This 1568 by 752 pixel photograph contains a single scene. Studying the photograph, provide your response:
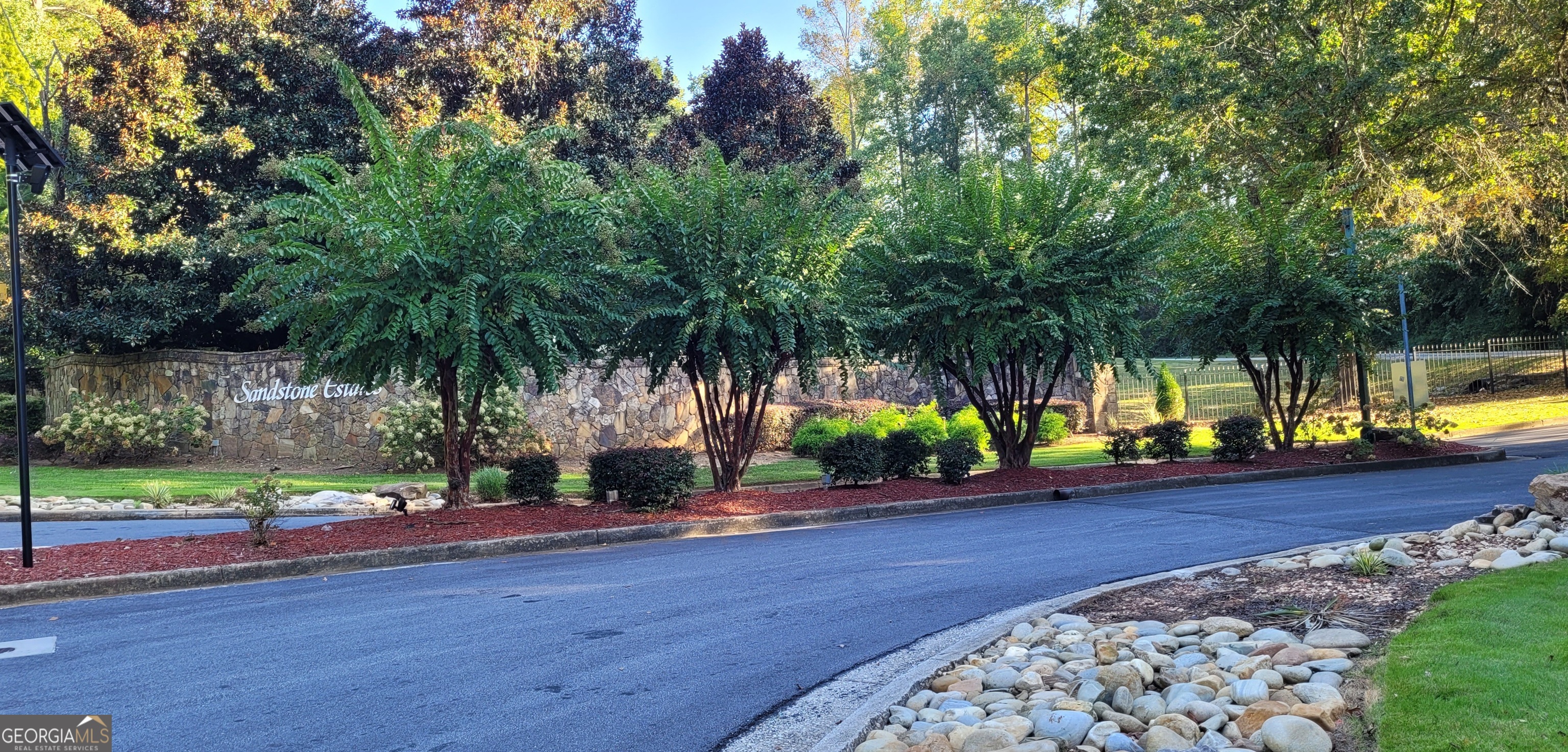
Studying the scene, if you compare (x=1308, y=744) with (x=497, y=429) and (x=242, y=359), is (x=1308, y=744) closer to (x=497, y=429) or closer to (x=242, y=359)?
(x=497, y=429)

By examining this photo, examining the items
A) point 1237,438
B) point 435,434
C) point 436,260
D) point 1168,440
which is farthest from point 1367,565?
point 435,434

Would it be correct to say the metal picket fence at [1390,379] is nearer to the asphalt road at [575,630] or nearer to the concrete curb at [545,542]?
the concrete curb at [545,542]

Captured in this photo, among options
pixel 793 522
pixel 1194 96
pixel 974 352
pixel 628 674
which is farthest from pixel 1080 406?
pixel 628 674

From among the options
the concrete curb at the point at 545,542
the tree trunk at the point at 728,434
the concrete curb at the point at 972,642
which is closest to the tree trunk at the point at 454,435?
the concrete curb at the point at 545,542

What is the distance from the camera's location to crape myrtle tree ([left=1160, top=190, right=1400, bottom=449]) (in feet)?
62.3

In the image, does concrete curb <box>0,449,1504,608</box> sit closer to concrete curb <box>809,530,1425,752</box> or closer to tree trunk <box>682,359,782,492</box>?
tree trunk <box>682,359,782,492</box>

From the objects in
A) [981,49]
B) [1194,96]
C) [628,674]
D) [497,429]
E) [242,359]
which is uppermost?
[981,49]

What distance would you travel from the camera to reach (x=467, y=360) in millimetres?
11594

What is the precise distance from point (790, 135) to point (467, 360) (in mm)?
20035

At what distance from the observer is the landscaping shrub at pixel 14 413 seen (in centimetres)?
2688

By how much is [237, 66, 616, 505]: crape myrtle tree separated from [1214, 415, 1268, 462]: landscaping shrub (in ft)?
38.3

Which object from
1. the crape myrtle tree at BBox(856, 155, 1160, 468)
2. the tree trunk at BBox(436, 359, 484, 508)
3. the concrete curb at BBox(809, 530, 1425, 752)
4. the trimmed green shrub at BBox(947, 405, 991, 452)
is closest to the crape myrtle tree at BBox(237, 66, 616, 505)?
the tree trunk at BBox(436, 359, 484, 508)

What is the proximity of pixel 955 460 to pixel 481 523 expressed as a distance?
7.07 metres

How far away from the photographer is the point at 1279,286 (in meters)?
19.1
